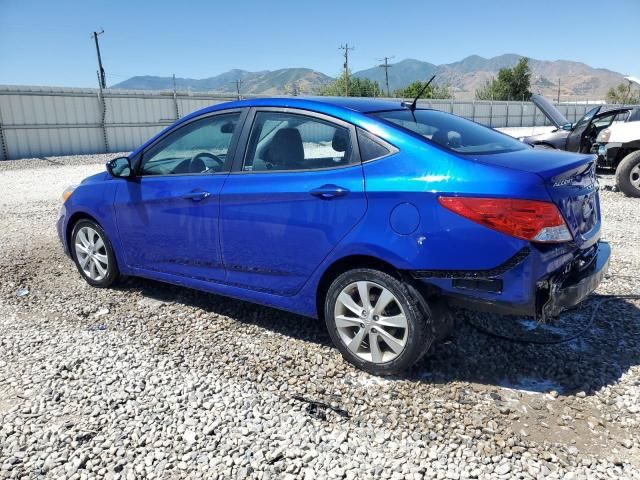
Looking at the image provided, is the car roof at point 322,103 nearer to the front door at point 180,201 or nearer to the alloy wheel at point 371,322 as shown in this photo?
the front door at point 180,201

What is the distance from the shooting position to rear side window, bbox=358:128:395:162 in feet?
9.62

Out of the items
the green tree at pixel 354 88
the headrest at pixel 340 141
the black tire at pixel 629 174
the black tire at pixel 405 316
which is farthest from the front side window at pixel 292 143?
the green tree at pixel 354 88

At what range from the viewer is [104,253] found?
15.1 feet

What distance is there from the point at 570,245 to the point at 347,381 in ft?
5.03

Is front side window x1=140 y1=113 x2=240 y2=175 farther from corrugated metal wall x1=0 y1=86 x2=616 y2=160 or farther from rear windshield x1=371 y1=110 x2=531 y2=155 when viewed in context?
corrugated metal wall x1=0 y1=86 x2=616 y2=160

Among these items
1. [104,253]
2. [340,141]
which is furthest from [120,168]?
[340,141]

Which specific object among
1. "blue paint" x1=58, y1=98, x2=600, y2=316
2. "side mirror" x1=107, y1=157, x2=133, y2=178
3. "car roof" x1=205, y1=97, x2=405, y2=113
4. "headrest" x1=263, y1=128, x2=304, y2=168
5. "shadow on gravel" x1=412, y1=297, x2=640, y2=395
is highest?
"car roof" x1=205, y1=97, x2=405, y2=113

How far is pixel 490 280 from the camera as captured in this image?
2643mm

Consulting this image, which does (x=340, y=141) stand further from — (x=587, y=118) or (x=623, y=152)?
(x=587, y=118)

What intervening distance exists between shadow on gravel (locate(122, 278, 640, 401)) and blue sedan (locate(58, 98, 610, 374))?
0.40 m

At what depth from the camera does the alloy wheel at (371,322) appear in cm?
295

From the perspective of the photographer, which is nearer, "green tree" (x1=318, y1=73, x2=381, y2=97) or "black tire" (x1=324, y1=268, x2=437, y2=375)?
"black tire" (x1=324, y1=268, x2=437, y2=375)

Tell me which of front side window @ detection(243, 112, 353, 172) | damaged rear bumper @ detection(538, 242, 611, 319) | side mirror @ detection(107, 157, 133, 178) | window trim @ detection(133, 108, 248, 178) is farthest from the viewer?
side mirror @ detection(107, 157, 133, 178)

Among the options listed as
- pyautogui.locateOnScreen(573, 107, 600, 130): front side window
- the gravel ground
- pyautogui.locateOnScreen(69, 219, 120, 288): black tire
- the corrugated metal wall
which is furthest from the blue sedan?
the corrugated metal wall
